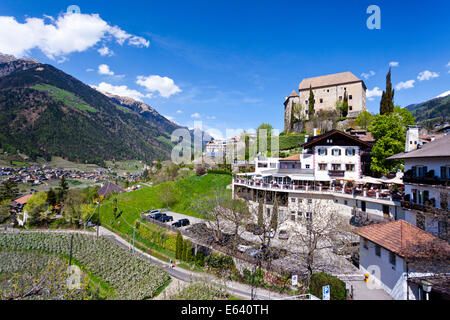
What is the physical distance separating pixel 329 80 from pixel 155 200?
195 feet

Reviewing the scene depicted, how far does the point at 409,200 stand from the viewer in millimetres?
19000

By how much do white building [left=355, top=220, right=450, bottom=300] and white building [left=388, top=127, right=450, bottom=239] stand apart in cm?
235

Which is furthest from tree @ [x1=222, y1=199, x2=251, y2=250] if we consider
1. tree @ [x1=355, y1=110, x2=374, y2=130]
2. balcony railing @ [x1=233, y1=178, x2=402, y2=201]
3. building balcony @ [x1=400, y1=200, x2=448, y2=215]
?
tree @ [x1=355, y1=110, x2=374, y2=130]

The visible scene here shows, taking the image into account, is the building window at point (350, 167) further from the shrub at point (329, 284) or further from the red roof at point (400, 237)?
the shrub at point (329, 284)

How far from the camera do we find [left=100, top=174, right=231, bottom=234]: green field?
118ft

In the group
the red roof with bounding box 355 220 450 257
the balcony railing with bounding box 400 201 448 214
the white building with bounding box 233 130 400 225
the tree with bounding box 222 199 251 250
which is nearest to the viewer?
the red roof with bounding box 355 220 450 257

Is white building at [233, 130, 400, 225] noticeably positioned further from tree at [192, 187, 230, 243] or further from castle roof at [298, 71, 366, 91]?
castle roof at [298, 71, 366, 91]

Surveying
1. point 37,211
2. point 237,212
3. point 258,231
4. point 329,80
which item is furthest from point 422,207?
point 329,80

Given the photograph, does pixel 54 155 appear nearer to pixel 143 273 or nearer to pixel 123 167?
pixel 123 167

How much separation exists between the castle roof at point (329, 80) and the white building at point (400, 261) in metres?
59.2

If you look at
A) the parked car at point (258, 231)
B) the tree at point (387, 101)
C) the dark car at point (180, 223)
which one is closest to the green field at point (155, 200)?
the dark car at point (180, 223)

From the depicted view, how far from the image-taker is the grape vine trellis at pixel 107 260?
19.0 meters
